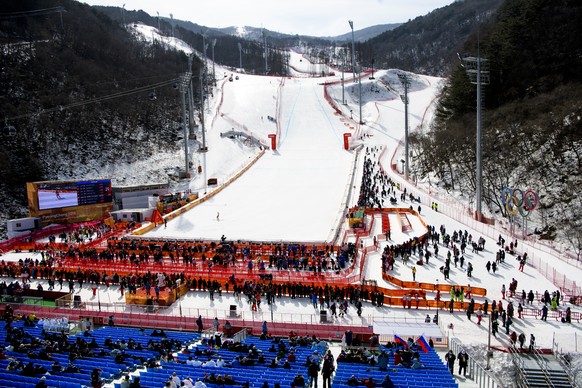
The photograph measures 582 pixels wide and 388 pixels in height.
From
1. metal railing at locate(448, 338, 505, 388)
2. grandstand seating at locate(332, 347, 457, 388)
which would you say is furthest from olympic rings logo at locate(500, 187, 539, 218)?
grandstand seating at locate(332, 347, 457, 388)

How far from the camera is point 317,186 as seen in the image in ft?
139

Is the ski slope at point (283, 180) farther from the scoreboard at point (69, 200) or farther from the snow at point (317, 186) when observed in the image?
the scoreboard at point (69, 200)

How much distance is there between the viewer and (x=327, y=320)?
1812 cm

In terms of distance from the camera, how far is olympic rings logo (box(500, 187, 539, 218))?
1033 inches

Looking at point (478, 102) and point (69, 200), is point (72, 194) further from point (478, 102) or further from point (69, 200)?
point (478, 102)

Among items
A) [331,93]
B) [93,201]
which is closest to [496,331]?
[93,201]

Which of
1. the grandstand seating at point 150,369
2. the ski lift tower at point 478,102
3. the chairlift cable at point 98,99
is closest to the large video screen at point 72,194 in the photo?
the chairlift cable at point 98,99

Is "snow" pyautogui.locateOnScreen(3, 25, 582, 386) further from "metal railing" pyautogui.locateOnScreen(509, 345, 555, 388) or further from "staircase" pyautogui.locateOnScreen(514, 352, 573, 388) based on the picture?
"staircase" pyautogui.locateOnScreen(514, 352, 573, 388)

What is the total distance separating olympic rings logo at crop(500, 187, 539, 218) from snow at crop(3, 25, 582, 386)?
61.2 inches

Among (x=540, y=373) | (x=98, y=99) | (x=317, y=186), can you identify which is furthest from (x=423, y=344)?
(x=98, y=99)

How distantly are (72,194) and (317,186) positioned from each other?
18635mm

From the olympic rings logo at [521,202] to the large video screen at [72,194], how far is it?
26826 mm

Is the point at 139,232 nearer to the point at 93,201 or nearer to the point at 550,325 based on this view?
the point at 93,201

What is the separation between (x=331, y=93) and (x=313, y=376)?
240 feet
